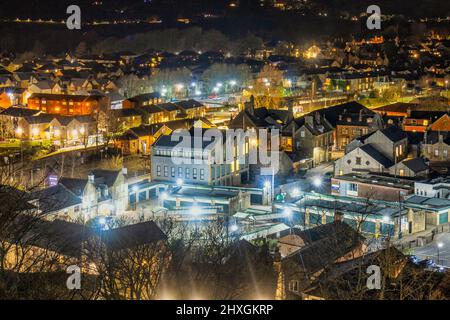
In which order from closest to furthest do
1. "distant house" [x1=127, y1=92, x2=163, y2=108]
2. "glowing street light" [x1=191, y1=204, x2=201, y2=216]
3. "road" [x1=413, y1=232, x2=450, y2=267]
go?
1. "road" [x1=413, y1=232, x2=450, y2=267]
2. "glowing street light" [x1=191, y1=204, x2=201, y2=216]
3. "distant house" [x1=127, y1=92, x2=163, y2=108]

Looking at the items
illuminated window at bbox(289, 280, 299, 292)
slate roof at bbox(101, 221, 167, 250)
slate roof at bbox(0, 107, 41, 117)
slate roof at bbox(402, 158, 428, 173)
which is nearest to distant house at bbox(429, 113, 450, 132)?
slate roof at bbox(402, 158, 428, 173)

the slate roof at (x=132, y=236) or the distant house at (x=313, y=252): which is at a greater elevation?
the slate roof at (x=132, y=236)

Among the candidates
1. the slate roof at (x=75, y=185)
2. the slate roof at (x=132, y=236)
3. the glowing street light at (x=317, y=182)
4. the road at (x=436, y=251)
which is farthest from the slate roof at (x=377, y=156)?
the slate roof at (x=132, y=236)

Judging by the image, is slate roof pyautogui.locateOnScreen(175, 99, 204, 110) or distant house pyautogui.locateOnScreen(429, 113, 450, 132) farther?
slate roof pyautogui.locateOnScreen(175, 99, 204, 110)

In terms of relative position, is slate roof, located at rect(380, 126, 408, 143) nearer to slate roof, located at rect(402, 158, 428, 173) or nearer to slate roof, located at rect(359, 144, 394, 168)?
slate roof, located at rect(359, 144, 394, 168)

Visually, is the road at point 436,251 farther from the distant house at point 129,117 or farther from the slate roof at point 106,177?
the distant house at point 129,117

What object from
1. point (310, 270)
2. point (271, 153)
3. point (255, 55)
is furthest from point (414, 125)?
point (255, 55)

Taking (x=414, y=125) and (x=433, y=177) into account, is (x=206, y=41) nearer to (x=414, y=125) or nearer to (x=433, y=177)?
(x=414, y=125)

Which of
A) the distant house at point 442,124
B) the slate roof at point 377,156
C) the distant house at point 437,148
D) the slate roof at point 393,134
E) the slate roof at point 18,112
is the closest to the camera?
the slate roof at point 377,156
